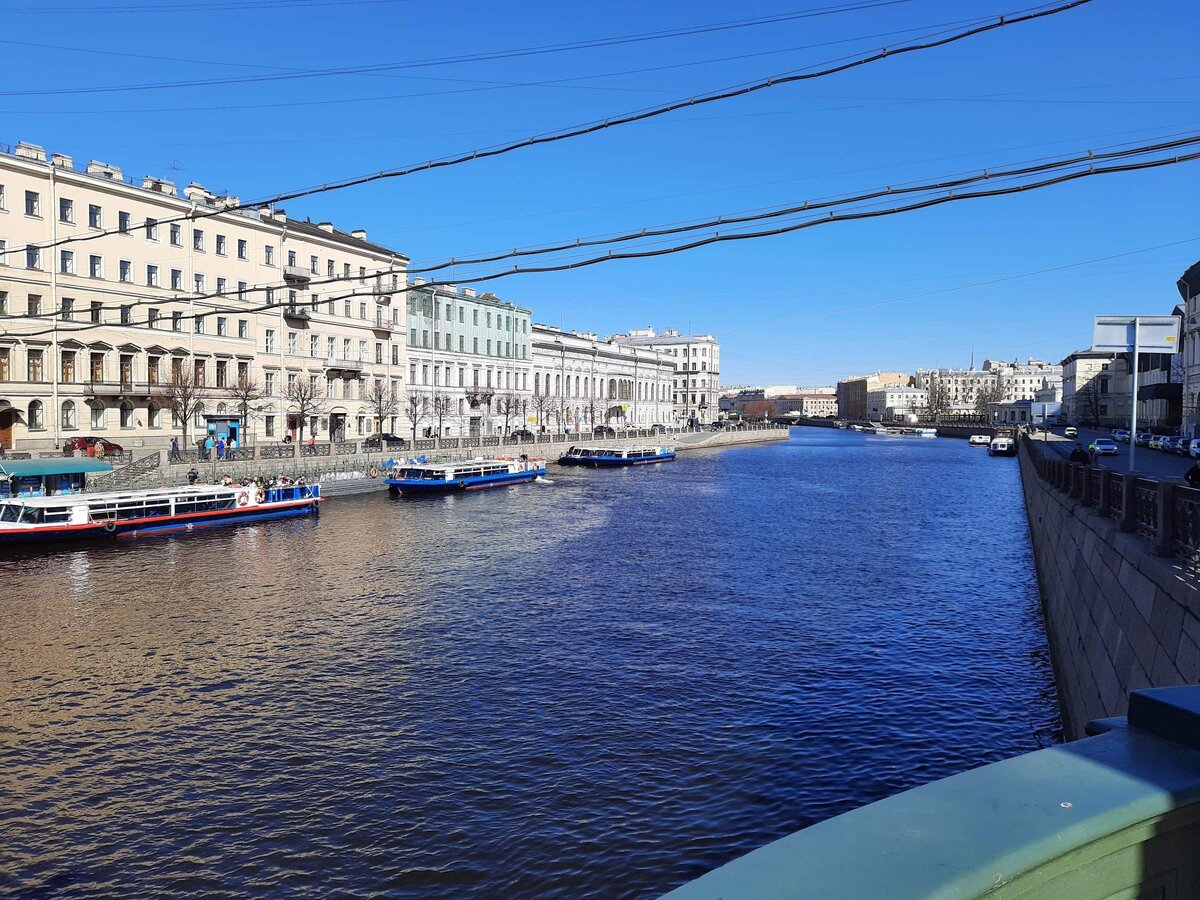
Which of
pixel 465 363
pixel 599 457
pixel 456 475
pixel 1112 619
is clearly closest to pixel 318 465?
pixel 456 475

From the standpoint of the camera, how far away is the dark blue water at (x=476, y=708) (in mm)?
10891

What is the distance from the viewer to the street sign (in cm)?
1714

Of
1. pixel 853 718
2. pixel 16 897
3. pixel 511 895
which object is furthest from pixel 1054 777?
pixel 853 718

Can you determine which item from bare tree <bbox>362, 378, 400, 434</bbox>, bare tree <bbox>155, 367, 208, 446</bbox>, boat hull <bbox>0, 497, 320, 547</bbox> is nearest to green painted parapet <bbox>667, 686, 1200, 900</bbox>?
boat hull <bbox>0, 497, 320, 547</bbox>

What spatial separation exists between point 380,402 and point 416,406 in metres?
7.02

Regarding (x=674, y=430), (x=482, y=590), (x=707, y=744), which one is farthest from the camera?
(x=674, y=430)

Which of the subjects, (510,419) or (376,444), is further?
(510,419)

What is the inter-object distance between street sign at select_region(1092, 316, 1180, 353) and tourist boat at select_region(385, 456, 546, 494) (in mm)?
42001

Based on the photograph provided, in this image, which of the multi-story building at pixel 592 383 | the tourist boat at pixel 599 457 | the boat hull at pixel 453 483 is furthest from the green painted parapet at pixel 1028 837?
the multi-story building at pixel 592 383

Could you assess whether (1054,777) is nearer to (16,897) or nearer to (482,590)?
(16,897)

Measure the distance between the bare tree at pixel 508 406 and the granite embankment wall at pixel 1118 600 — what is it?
75169mm

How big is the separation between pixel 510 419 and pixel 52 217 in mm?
51602

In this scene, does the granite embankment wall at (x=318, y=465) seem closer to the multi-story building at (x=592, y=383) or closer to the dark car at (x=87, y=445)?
the dark car at (x=87, y=445)

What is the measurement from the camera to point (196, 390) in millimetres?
56500
